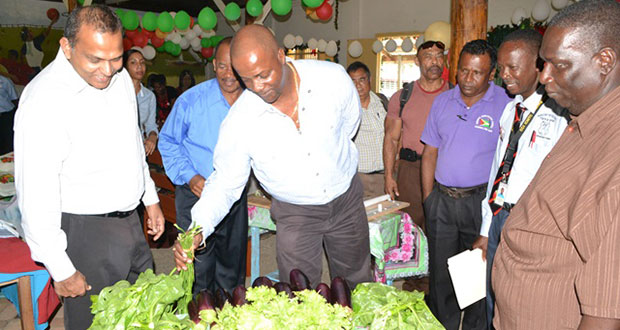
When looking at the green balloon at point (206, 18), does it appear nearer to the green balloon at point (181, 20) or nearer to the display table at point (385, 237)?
the green balloon at point (181, 20)

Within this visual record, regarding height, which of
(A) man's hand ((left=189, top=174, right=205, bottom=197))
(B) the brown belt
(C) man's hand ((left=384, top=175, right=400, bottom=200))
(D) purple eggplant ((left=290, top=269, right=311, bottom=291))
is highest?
(A) man's hand ((left=189, top=174, right=205, bottom=197))

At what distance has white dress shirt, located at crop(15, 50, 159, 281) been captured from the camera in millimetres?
1679

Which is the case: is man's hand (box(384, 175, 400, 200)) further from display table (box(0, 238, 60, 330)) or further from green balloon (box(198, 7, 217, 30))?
green balloon (box(198, 7, 217, 30))

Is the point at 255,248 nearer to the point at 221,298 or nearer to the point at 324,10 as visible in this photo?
the point at 221,298

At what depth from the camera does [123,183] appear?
1996 mm

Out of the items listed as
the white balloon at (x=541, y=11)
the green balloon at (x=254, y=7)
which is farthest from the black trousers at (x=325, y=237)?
the green balloon at (x=254, y=7)

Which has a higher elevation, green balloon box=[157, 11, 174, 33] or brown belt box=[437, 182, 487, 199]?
green balloon box=[157, 11, 174, 33]

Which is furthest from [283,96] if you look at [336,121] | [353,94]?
[353,94]

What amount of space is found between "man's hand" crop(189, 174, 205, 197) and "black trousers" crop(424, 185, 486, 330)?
4.64 feet

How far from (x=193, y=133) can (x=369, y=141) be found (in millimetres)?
1658

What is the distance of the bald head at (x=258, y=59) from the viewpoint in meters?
1.78

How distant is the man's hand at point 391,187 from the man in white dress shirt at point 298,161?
1307mm

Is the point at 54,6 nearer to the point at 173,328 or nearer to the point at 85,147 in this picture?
the point at 85,147

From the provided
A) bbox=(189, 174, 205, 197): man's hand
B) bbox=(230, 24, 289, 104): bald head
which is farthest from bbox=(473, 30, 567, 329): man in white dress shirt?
bbox=(189, 174, 205, 197): man's hand
